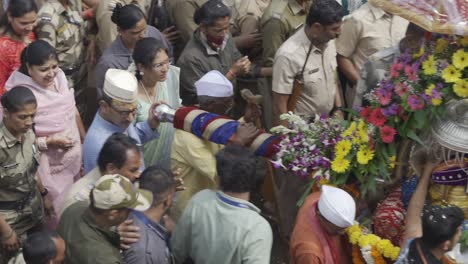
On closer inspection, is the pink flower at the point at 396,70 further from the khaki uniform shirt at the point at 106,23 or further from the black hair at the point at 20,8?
the khaki uniform shirt at the point at 106,23

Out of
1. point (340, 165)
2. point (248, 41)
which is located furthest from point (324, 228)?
point (248, 41)

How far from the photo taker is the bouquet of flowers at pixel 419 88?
206 inches

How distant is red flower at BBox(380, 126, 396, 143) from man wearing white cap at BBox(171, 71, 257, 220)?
887mm

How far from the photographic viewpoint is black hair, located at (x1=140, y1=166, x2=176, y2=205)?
5.23 metres

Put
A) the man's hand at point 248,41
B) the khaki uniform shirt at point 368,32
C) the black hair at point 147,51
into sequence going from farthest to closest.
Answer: the man's hand at point 248,41 → the khaki uniform shirt at point 368,32 → the black hair at point 147,51

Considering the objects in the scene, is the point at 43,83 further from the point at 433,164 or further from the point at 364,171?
the point at 433,164

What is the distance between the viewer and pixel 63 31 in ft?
25.5

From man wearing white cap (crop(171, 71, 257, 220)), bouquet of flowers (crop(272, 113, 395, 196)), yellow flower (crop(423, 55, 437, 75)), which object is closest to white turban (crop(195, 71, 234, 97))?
man wearing white cap (crop(171, 71, 257, 220))

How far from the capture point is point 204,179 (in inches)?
244

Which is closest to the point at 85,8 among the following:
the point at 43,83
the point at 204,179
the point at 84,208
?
the point at 43,83

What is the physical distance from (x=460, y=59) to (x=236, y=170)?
1.43 m

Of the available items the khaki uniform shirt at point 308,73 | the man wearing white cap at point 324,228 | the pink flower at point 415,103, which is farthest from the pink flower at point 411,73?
the khaki uniform shirt at point 308,73

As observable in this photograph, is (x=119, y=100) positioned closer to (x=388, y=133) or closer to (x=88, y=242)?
(x=88, y=242)

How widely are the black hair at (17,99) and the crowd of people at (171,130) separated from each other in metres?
0.01
